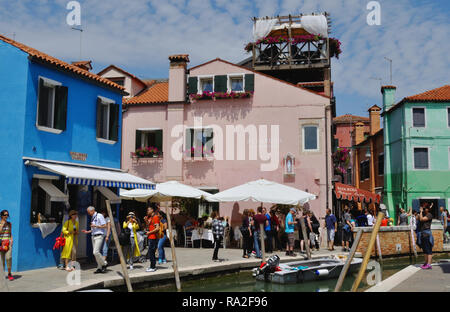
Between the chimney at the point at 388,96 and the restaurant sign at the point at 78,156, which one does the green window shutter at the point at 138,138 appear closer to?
the restaurant sign at the point at 78,156

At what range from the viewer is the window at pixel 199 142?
22.9m

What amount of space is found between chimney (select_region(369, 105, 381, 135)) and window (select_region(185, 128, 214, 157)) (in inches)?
755

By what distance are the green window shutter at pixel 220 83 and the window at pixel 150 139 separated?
369 centimetres

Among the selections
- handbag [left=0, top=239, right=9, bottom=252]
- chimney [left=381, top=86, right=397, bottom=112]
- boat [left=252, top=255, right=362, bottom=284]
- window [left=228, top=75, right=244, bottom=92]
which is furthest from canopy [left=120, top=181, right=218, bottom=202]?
chimney [left=381, top=86, right=397, bottom=112]

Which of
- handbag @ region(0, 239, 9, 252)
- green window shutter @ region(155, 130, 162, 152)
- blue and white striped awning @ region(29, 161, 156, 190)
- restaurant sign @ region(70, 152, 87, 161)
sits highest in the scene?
green window shutter @ region(155, 130, 162, 152)

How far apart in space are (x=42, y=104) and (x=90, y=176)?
247 cm

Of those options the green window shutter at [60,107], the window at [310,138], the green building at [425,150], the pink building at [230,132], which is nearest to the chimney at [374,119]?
the green building at [425,150]

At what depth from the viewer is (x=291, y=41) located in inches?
1042

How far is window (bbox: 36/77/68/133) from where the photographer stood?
13148mm

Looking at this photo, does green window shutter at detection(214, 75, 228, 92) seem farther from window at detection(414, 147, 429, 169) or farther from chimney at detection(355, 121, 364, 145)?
chimney at detection(355, 121, 364, 145)

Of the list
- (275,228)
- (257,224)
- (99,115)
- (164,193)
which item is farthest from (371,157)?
(99,115)

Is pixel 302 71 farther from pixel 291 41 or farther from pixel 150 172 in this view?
pixel 150 172

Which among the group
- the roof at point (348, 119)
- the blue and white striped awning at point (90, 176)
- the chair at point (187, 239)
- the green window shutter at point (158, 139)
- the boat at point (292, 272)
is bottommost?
the boat at point (292, 272)

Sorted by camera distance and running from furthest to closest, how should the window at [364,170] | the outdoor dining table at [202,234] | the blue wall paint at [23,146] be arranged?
the window at [364,170], the outdoor dining table at [202,234], the blue wall paint at [23,146]
